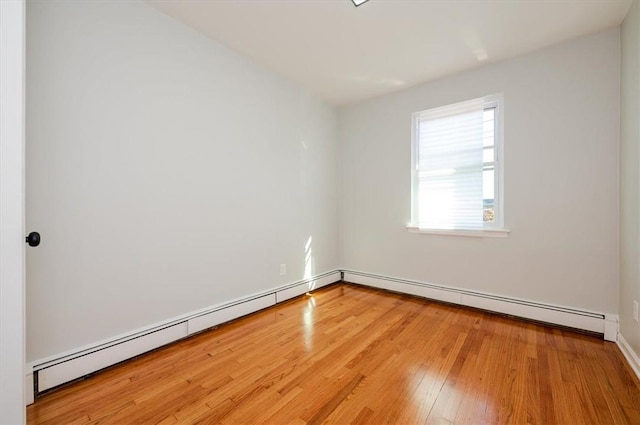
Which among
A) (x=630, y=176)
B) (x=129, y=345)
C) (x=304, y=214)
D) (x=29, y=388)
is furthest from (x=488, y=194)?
(x=29, y=388)

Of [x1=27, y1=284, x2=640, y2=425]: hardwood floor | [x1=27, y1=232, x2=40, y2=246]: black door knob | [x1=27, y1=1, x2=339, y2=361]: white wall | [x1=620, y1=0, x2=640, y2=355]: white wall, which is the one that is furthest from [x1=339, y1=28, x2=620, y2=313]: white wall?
[x1=27, y1=232, x2=40, y2=246]: black door knob

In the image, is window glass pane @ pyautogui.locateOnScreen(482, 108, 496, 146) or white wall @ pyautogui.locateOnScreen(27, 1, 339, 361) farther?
window glass pane @ pyautogui.locateOnScreen(482, 108, 496, 146)

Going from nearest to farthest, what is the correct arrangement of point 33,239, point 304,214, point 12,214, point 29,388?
point 12,214 → point 33,239 → point 29,388 → point 304,214

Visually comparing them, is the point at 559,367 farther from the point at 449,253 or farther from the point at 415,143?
the point at 415,143

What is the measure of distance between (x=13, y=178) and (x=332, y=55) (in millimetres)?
2634

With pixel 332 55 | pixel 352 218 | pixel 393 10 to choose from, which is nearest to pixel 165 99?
pixel 332 55

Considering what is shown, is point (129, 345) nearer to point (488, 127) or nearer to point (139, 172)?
point (139, 172)

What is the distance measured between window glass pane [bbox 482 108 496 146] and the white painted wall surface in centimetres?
369

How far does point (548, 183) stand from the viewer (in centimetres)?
265

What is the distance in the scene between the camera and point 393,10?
2.16 m

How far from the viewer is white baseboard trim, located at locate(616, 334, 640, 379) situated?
184 centimetres

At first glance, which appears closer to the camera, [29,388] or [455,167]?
[29,388]

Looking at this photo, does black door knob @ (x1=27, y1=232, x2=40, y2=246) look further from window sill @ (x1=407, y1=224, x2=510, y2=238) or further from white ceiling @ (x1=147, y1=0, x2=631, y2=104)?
window sill @ (x1=407, y1=224, x2=510, y2=238)

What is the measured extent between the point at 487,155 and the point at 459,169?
310 millimetres
